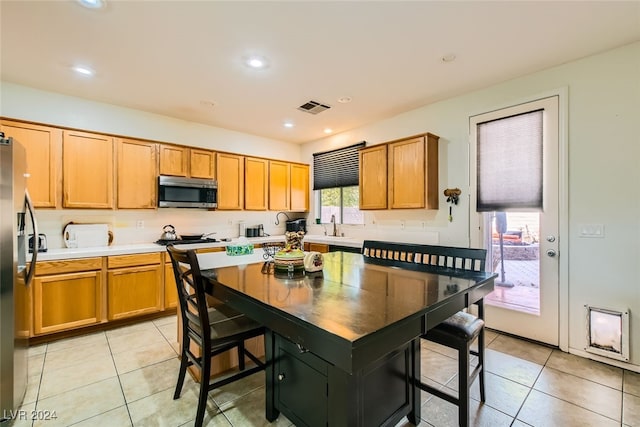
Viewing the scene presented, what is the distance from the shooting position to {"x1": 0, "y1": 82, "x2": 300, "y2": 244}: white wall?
3156 millimetres

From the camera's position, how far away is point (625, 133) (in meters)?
2.42

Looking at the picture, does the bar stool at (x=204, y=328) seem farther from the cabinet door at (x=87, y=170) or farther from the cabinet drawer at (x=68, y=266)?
the cabinet door at (x=87, y=170)

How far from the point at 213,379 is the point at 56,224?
108 inches

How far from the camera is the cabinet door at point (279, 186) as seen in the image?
4953 mm

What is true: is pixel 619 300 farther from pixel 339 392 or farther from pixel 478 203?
pixel 339 392

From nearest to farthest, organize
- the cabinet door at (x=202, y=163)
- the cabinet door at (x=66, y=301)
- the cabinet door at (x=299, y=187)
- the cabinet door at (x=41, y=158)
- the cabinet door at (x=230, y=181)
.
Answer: the cabinet door at (x=66, y=301) < the cabinet door at (x=41, y=158) < the cabinet door at (x=202, y=163) < the cabinet door at (x=230, y=181) < the cabinet door at (x=299, y=187)

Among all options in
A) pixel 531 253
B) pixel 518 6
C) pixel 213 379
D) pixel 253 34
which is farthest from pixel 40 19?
pixel 531 253

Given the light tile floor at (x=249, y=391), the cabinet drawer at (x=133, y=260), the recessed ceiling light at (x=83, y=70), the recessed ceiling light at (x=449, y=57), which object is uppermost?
the recessed ceiling light at (x=449, y=57)

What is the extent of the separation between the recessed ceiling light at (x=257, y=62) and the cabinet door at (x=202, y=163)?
1.90m

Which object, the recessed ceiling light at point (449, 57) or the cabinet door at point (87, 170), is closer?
the recessed ceiling light at point (449, 57)

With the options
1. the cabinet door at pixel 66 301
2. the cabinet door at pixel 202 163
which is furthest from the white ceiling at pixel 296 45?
the cabinet door at pixel 66 301

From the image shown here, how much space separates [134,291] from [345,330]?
3288mm

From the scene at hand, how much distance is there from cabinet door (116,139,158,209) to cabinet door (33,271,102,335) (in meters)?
0.96

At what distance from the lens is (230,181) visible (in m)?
4.47
